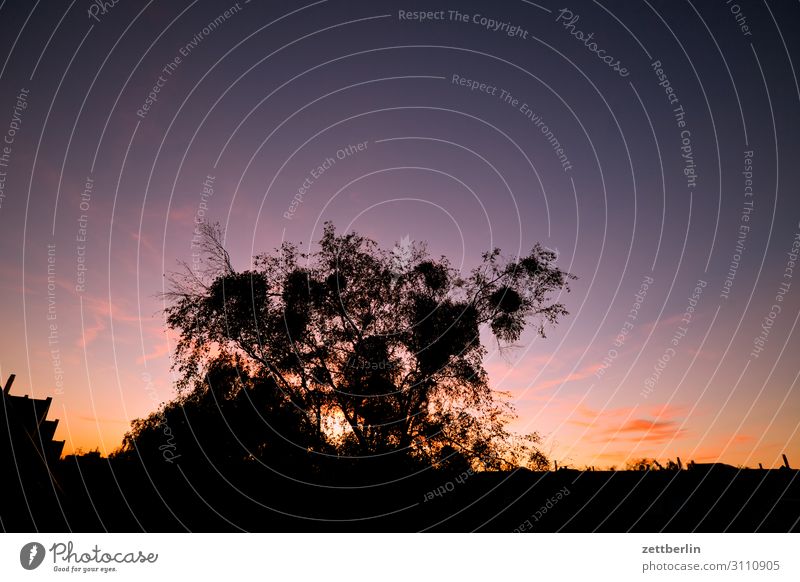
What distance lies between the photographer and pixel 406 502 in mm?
22156

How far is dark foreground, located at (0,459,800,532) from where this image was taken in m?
21.4

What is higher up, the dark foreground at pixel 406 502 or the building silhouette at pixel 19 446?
the building silhouette at pixel 19 446

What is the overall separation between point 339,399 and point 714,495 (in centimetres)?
2989

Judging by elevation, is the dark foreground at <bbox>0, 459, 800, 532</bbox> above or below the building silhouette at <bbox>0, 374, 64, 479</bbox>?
below

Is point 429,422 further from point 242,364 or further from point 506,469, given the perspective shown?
point 242,364

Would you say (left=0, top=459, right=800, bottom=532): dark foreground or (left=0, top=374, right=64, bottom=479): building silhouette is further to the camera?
(left=0, top=459, right=800, bottom=532): dark foreground

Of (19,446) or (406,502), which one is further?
(406,502)

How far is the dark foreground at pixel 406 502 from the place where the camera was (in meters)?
21.4

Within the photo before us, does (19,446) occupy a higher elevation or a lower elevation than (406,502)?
higher

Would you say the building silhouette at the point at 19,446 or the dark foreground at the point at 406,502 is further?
the dark foreground at the point at 406,502

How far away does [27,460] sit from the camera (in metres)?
18.2
